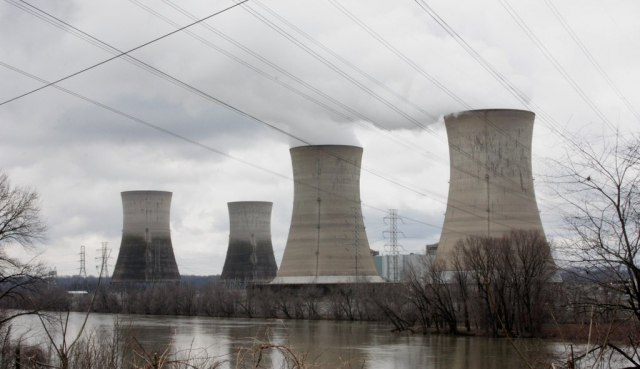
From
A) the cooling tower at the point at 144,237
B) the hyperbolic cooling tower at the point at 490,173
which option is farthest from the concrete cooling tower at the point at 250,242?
the hyperbolic cooling tower at the point at 490,173

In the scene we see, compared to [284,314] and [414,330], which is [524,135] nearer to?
[414,330]

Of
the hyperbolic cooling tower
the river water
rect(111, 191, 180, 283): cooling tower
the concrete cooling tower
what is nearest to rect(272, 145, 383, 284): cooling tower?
the river water

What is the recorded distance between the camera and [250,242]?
133 ft

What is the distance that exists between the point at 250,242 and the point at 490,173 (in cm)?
2044

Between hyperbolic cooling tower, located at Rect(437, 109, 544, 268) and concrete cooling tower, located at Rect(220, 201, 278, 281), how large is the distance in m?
18.8

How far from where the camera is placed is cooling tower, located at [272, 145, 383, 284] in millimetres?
26828

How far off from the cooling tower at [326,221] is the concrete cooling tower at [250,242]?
10814 millimetres

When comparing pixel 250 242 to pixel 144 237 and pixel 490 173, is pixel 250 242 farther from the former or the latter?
pixel 490 173

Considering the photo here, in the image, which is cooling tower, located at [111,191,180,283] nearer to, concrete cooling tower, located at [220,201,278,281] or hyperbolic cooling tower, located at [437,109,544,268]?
concrete cooling tower, located at [220,201,278,281]

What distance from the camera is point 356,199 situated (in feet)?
92.1

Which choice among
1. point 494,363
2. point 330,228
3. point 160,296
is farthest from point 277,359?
point 160,296

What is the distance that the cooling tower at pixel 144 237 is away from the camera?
128 feet

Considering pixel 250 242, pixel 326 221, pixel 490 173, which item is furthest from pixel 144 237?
pixel 490 173

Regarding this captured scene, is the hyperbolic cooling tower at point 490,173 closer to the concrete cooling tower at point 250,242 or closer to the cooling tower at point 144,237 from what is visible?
the concrete cooling tower at point 250,242
